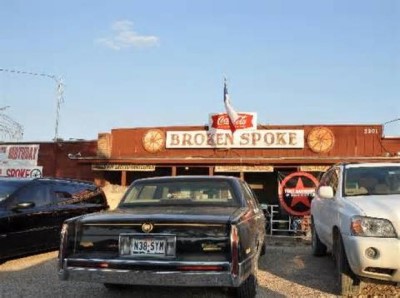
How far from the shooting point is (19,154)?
1340 inches

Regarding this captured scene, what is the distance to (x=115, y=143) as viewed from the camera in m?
30.9

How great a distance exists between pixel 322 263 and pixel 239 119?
771 inches

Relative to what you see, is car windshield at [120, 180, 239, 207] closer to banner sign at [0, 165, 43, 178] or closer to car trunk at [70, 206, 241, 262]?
car trunk at [70, 206, 241, 262]

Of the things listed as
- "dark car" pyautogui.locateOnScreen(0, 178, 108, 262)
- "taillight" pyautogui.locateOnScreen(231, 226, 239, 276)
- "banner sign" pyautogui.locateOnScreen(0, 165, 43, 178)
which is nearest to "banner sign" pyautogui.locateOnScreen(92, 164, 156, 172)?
"banner sign" pyautogui.locateOnScreen(0, 165, 43, 178)

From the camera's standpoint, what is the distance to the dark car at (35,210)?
9.32 meters

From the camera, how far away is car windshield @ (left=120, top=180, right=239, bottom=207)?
23.1 feet

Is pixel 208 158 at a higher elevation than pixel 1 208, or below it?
higher

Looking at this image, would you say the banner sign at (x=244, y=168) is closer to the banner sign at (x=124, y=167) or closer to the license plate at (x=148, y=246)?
the banner sign at (x=124, y=167)

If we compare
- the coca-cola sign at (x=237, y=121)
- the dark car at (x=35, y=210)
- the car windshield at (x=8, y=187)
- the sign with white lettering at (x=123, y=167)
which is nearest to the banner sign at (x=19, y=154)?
the sign with white lettering at (x=123, y=167)

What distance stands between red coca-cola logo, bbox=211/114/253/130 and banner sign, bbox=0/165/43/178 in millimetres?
10676

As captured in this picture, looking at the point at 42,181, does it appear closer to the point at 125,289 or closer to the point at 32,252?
the point at 32,252

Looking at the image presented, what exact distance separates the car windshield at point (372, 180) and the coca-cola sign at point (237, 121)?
67.9 ft

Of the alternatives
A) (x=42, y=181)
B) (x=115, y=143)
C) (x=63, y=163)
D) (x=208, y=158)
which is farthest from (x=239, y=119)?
(x=42, y=181)

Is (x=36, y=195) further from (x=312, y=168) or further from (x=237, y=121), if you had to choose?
(x=237, y=121)
